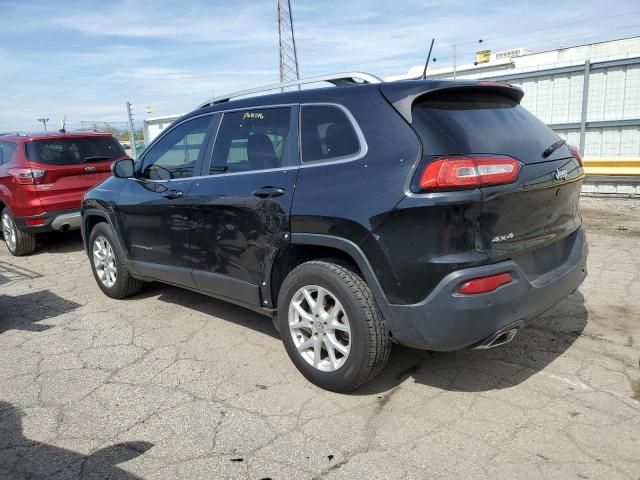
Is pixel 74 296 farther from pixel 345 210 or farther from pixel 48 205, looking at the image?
pixel 345 210

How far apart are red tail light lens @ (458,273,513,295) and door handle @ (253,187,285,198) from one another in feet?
4.29

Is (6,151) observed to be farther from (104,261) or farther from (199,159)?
(199,159)

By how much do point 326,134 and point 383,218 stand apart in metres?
0.76

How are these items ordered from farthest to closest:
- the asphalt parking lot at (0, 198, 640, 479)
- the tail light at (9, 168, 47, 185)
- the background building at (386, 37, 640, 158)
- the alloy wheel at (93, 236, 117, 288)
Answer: the background building at (386, 37, 640, 158) < the tail light at (9, 168, 47, 185) < the alloy wheel at (93, 236, 117, 288) < the asphalt parking lot at (0, 198, 640, 479)

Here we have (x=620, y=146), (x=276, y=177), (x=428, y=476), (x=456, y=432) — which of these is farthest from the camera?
(x=620, y=146)

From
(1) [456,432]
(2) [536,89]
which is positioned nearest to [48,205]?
(1) [456,432]

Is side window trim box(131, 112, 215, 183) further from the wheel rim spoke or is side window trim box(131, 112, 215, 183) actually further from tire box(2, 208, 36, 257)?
tire box(2, 208, 36, 257)

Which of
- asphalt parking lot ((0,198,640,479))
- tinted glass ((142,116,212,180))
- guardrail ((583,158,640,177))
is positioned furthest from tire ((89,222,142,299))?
guardrail ((583,158,640,177))

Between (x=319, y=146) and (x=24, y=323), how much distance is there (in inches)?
133

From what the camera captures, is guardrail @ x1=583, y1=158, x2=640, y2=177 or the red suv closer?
the red suv

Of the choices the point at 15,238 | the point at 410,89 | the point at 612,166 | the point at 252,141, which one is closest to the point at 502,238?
the point at 410,89

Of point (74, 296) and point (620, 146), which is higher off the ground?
point (620, 146)

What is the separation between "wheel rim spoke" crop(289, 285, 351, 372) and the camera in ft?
10.1

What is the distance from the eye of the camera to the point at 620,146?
31.4 feet
